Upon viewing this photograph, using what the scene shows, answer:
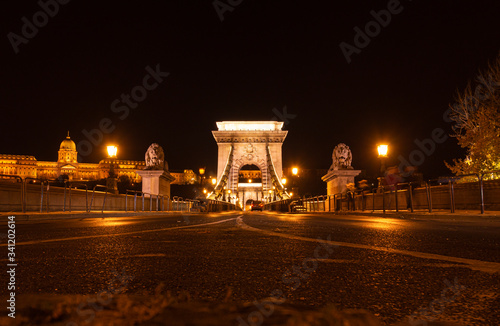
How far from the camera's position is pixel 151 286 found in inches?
60.9

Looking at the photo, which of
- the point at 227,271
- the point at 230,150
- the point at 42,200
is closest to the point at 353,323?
the point at 227,271

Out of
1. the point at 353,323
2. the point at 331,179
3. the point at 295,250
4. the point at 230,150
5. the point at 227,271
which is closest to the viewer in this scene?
the point at 353,323

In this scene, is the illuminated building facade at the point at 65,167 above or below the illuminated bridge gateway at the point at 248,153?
above

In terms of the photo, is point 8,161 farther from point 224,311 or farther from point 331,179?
point 224,311

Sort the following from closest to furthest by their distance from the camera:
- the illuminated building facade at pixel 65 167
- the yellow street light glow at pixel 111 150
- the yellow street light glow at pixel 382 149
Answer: the yellow street light glow at pixel 382 149
the yellow street light glow at pixel 111 150
the illuminated building facade at pixel 65 167

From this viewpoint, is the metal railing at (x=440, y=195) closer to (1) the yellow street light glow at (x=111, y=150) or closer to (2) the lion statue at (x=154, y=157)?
(1) the yellow street light glow at (x=111, y=150)

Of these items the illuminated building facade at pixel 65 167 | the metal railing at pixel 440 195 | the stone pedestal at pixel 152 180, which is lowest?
the metal railing at pixel 440 195

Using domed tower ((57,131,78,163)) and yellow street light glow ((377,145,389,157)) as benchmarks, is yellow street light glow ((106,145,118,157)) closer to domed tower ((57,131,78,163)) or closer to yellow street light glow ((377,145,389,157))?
yellow street light glow ((377,145,389,157))

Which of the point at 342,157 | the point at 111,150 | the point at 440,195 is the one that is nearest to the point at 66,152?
the point at 111,150

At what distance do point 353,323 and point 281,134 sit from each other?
56202 millimetres

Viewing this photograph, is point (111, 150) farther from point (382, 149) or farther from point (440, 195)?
point (440, 195)

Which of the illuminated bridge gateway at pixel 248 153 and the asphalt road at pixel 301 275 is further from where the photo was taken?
the illuminated bridge gateway at pixel 248 153

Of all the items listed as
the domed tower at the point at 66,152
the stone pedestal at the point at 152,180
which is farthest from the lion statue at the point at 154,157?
the domed tower at the point at 66,152

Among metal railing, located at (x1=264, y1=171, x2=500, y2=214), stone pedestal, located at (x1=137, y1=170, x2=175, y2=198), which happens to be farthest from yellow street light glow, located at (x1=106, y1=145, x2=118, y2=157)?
metal railing, located at (x1=264, y1=171, x2=500, y2=214)
